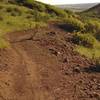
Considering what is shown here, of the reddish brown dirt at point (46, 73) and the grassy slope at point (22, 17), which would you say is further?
the grassy slope at point (22, 17)

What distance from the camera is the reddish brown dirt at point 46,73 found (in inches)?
493

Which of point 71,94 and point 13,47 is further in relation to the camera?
point 13,47

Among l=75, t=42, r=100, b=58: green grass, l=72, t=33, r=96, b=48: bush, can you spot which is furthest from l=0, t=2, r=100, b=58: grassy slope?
l=72, t=33, r=96, b=48: bush

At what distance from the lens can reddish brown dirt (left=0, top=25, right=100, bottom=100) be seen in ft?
41.1

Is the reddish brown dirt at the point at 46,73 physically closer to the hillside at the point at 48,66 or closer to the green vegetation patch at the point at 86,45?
the hillside at the point at 48,66

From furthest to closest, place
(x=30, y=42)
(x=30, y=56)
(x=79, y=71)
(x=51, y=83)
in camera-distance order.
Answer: (x=30, y=42) < (x=30, y=56) < (x=79, y=71) < (x=51, y=83)

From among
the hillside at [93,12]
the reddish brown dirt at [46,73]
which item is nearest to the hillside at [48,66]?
the reddish brown dirt at [46,73]

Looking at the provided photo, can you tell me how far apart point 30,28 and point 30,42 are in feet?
24.6

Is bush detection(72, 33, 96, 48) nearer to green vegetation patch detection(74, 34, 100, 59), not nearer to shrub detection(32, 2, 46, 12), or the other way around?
green vegetation patch detection(74, 34, 100, 59)

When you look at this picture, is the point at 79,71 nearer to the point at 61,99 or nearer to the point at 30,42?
the point at 61,99

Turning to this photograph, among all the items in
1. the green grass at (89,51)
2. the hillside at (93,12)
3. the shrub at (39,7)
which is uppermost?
the shrub at (39,7)

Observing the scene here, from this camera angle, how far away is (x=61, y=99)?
1209cm

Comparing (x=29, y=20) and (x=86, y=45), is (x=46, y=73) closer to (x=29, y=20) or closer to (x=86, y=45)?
(x=86, y=45)

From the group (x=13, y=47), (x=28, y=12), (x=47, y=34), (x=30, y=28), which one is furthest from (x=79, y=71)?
(x=28, y=12)
